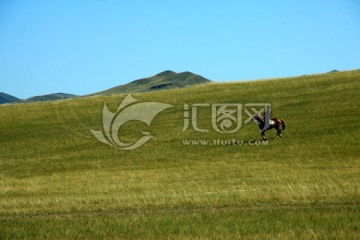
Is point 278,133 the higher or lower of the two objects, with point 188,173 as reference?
higher

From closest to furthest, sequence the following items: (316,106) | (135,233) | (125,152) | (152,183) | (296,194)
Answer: (135,233), (296,194), (152,183), (125,152), (316,106)

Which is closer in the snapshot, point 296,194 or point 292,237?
point 292,237

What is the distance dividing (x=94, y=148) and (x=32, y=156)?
441cm

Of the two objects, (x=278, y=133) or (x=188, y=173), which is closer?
(x=188, y=173)

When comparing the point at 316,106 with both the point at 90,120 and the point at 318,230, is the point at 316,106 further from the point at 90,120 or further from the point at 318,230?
Answer: the point at 318,230

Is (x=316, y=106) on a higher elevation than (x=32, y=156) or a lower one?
higher

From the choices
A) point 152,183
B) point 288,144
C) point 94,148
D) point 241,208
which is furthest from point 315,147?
point 241,208

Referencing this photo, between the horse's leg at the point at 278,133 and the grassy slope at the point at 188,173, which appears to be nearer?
the grassy slope at the point at 188,173

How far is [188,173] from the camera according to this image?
101 feet

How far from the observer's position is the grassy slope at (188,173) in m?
14.8

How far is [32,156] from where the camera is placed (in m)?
42.3

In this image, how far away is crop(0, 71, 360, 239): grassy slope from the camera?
14758mm

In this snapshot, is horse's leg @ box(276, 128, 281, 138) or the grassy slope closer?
the grassy slope

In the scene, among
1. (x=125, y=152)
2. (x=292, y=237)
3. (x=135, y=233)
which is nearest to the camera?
(x=292, y=237)
